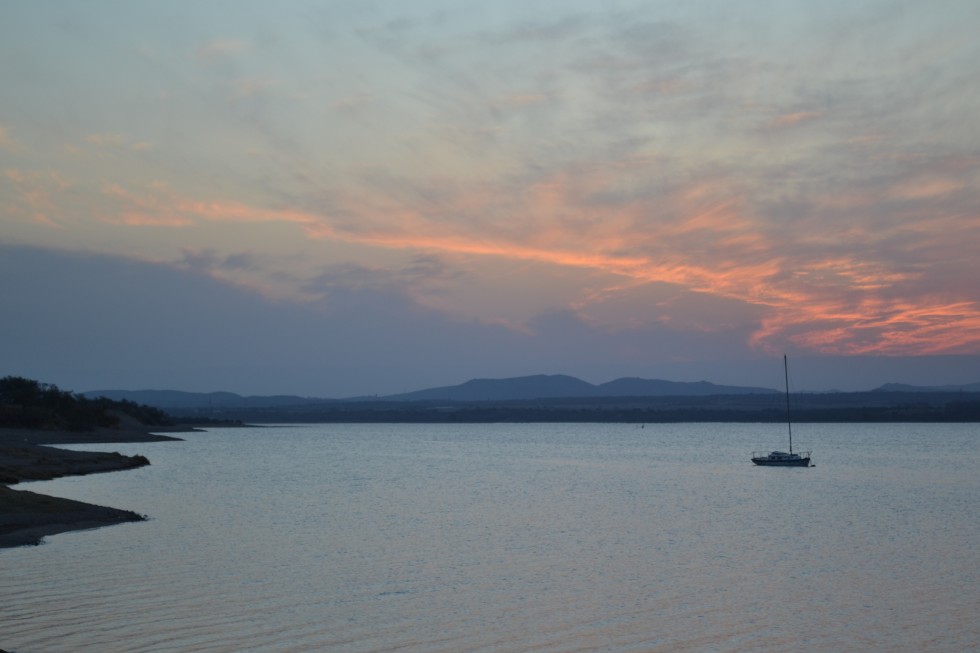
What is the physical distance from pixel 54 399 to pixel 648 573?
427 feet

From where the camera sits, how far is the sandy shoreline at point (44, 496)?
3831 cm

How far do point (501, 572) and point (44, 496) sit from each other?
25.8 m

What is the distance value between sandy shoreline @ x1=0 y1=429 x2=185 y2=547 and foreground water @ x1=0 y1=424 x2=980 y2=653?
159 centimetres

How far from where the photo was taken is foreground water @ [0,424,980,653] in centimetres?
2308

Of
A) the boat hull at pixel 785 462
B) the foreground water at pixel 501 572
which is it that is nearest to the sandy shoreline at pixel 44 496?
the foreground water at pixel 501 572

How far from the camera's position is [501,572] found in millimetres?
32312

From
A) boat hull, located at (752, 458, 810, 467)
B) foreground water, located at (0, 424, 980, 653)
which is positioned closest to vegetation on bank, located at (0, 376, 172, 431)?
foreground water, located at (0, 424, 980, 653)

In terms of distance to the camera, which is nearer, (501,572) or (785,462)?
(501,572)

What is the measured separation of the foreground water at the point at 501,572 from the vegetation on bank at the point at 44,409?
64.6m

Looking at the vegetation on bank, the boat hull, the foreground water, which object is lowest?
the foreground water

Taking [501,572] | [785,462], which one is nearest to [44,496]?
[501,572]

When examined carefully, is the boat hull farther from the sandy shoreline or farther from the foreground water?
the sandy shoreline

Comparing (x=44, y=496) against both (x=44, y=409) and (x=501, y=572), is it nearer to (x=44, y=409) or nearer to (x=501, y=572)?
(x=501, y=572)

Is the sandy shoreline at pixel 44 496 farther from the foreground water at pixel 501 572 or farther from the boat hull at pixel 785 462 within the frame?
the boat hull at pixel 785 462
